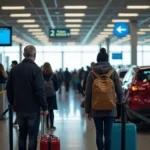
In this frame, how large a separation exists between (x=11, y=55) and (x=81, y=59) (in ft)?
28.4

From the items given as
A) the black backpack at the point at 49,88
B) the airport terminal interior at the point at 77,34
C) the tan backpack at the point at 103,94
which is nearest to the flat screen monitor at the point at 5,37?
the airport terminal interior at the point at 77,34

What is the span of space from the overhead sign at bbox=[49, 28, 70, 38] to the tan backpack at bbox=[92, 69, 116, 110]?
56.1 feet

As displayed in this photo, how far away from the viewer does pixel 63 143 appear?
7.61 meters

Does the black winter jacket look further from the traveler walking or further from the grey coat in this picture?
the grey coat

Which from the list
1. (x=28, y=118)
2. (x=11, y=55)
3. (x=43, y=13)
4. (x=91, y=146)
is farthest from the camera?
(x=11, y=55)

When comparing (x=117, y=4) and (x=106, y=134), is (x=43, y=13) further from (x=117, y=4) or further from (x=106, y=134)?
(x=106, y=134)

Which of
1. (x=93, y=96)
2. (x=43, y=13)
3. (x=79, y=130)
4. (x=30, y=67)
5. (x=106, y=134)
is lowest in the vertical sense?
(x=79, y=130)

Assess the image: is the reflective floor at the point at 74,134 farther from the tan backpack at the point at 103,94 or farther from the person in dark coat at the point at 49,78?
the tan backpack at the point at 103,94

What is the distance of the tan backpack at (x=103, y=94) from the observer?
5250 mm

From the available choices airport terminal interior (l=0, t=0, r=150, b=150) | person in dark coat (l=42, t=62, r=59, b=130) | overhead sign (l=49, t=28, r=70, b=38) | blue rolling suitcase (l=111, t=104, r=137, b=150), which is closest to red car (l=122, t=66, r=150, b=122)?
airport terminal interior (l=0, t=0, r=150, b=150)

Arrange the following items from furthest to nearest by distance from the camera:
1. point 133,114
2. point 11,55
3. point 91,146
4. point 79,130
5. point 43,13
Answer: point 11,55 → point 43,13 → point 79,130 → point 133,114 → point 91,146

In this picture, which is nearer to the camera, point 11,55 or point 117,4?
point 117,4

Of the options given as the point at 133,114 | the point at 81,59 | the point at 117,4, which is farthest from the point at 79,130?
the point at 81,59

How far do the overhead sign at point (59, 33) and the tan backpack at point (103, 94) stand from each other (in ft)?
56.1
